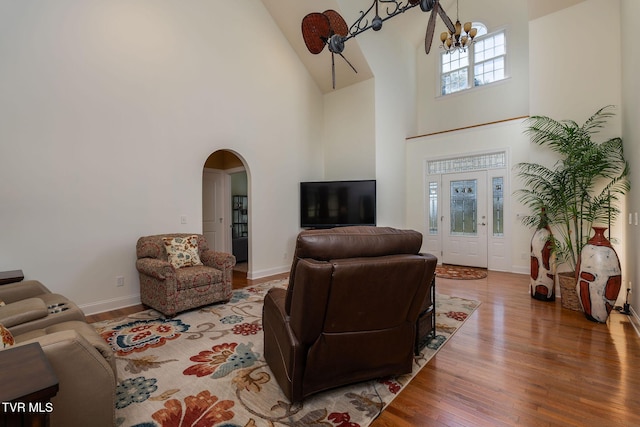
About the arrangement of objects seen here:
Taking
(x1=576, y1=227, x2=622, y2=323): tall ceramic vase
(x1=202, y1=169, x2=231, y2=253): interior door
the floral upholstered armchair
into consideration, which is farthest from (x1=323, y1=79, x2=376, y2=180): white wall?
(x1=576, y1=227, x2=622, y2=323): tall ceramic vase

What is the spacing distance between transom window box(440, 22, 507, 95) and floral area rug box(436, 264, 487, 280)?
401 centimetres

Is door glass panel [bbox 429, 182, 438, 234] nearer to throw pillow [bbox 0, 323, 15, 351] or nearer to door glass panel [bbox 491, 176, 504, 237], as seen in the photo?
door glass panel [bbox 491, 176, 504, 237]

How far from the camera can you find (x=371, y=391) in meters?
1.88

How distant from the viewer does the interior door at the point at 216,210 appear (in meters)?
6.36

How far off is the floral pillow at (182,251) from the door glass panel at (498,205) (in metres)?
5.43

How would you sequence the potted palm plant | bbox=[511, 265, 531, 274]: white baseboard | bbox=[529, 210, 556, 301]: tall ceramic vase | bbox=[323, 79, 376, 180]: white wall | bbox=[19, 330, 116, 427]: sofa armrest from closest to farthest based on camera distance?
bbox=[19, 330, 116, 427]: sofa armrest
the potted palm plant
bbox=[529, 210, 556, 301]: tall ceramic vase
bbox=[511, 265, 531, 274]: white baseboard
bbox=[323, 79, 376, 180]: white wall

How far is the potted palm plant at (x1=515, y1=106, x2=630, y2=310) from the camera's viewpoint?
3.45 m

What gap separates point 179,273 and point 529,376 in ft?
11.2

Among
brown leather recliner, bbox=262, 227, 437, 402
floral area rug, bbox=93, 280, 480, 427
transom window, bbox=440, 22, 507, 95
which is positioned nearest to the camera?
brown leather recliner, bbox=262, 227, 437, 402

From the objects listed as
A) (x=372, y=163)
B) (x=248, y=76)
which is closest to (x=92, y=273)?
(x=248, y=76)

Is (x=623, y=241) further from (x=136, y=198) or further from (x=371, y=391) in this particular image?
(x=136, y=198)

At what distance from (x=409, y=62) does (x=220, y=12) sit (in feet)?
14.5

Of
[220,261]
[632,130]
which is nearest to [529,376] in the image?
[632,130]

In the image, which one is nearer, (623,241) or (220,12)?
(623,241)
